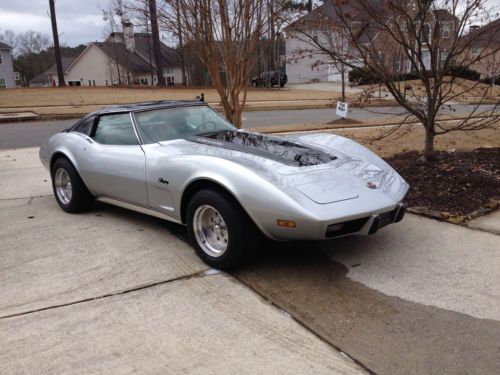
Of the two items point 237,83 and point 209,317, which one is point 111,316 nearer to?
point 209,317

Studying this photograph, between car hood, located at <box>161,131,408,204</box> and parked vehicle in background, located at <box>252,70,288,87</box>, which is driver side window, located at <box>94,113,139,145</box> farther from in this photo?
parked vehicle in background, located at <box>252,70,288,87</box>

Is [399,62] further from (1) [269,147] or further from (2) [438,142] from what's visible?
(1) [269,147]

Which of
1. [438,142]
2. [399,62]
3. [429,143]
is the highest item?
[399,62]

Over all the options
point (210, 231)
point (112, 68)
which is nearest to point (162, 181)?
point (210, 231)

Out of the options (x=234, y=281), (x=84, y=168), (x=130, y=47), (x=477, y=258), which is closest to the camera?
(x=234, y=281)

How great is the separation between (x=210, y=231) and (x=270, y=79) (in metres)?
45.1

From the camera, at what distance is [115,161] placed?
4730mm

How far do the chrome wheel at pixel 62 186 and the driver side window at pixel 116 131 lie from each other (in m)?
0.74

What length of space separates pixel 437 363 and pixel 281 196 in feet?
4.70

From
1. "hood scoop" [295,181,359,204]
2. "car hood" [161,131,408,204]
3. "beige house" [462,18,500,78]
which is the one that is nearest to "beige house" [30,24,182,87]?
"beige house" [462,18,500,78]

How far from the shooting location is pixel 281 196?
3.41 meters

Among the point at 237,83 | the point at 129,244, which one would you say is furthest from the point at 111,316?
the point at 237,83

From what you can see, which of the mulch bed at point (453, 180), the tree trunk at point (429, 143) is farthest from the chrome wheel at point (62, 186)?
the tree trunk at point (429, 143)

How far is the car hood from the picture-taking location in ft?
11.8
